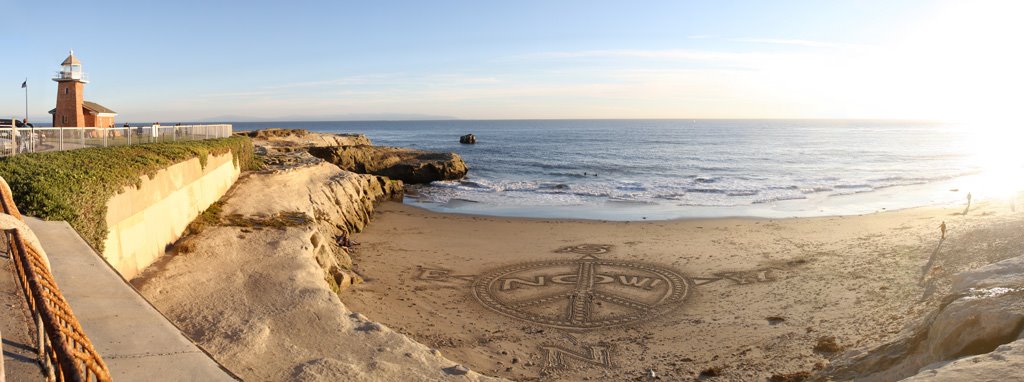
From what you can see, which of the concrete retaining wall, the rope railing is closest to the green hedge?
the concrete retaining wall

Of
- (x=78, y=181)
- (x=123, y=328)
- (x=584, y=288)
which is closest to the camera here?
Result: (x=123, y=328)

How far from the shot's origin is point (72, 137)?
15.9 metres

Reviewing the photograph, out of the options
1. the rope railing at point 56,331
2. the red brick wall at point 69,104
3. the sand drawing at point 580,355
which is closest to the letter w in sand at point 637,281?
the sand drawing at point 580,355

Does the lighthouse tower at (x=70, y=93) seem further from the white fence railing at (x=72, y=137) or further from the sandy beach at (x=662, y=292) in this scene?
the sandy beach at (x=662, y=292)

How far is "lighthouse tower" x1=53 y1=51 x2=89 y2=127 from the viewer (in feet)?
115

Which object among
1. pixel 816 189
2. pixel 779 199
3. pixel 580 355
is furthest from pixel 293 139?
pixel 580 355

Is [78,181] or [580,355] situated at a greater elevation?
[78,181]

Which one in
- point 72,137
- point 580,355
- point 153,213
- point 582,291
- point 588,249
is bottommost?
point 580,355

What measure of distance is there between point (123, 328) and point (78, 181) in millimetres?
5286

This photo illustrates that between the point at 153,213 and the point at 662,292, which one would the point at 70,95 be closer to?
the point at 153,213

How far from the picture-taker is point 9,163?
11.4 metres

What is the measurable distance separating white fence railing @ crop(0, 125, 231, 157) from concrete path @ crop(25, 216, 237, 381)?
8.33 m

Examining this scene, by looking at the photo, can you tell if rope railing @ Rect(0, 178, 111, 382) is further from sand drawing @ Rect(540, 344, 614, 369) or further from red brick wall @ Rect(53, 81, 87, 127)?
red brick wall @ Rect(53, 81, 87, 127)

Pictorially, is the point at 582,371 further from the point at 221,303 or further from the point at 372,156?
the point at 372,156
